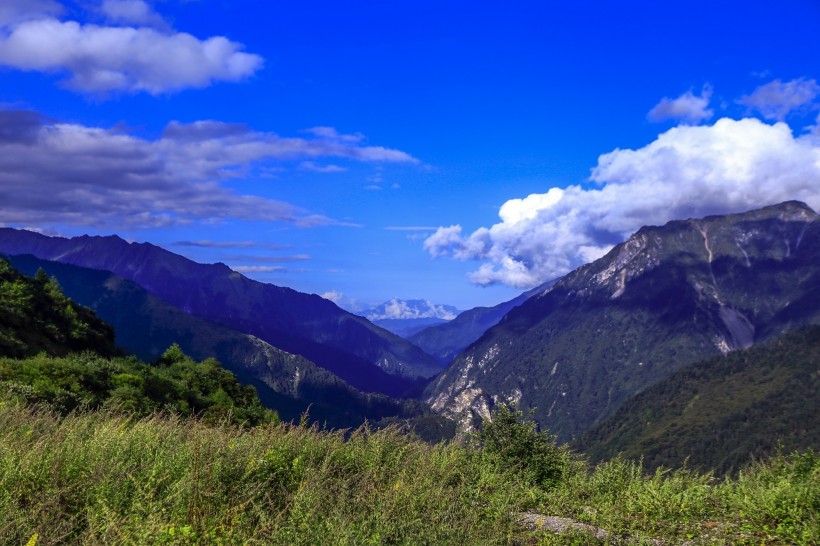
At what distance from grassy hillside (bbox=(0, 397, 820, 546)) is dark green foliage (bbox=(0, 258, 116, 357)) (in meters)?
40.0

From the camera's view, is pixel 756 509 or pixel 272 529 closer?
pixel 272 529

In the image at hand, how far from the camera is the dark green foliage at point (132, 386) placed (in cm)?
2358

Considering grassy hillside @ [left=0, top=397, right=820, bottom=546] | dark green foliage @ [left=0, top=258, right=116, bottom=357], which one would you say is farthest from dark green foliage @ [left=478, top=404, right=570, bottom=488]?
dark green foliage @ [left=0, top=258, right=116, bottom=357]

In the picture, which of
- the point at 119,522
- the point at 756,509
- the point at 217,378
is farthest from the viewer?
the point at 217,378

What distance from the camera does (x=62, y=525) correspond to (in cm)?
717

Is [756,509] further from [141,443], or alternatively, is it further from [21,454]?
[21,454]

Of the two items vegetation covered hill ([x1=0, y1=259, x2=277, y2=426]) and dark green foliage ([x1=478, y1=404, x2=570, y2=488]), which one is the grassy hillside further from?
vegetation covered hill ([x1=0, y1=259, x2=277, y2=426])

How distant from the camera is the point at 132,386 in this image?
39.5m

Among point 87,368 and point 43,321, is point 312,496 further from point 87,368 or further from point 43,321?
point 43,321

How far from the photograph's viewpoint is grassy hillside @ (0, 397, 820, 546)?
734 centimetres

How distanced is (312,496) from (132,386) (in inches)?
1419

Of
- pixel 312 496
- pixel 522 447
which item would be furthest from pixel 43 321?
pixel 312 496

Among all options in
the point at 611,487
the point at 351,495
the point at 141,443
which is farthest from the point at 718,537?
the point at 141,443

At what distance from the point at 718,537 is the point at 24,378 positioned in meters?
31.1
